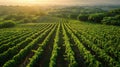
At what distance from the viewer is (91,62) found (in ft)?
76.8

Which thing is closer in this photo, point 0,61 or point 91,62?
point 91,62

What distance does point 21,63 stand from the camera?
2495cm

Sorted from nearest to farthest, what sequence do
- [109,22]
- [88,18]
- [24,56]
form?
[24,56]
[109,22]
[88,18]

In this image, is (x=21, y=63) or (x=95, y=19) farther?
(x=95, y=19)

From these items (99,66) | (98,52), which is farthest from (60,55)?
(99,66)

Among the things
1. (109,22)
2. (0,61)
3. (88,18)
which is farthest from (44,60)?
(88,18)

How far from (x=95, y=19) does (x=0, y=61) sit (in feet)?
292

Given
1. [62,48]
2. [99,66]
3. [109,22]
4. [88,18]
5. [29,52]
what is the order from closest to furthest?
[99,66], [29,52], [62,48], [109,22], [88,18]

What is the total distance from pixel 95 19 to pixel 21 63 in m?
88.7

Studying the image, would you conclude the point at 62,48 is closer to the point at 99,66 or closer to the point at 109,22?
the point at 99,66

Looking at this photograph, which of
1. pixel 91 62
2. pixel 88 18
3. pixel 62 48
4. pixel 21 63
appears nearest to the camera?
pixel 91 62

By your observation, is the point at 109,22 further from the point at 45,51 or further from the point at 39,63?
the point at 39,63

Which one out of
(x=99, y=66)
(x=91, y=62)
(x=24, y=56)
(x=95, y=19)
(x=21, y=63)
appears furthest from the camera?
(x=95, y=19)

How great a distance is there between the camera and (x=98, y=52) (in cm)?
2875
